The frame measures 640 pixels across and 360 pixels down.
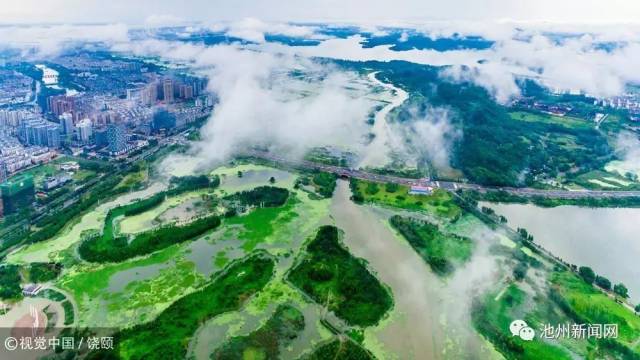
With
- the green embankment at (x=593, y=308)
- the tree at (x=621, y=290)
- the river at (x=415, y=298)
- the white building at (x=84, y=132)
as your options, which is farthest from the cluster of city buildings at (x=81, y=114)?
the tree at (x=621, y=290)

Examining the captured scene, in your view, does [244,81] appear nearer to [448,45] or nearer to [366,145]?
[366,145]

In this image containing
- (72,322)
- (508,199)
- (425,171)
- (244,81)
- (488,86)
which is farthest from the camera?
(488,86)

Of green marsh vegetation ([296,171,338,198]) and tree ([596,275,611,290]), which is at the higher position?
tree ([596,275,611,290])

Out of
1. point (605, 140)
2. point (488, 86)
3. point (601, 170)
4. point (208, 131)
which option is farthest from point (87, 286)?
point (488, 86)

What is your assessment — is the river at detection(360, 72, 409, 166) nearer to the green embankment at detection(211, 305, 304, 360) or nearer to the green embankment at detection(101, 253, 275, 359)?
the green embankment at detection(101, 253, 275, 359)

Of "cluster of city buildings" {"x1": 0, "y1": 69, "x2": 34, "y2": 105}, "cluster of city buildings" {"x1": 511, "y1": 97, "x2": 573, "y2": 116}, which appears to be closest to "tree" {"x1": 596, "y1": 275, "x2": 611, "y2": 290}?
"cluster of city buildings" {"x1": 511, "y1": 97, "x2": 573, "y2": 116}

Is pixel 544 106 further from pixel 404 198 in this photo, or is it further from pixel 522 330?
pixel 522 330
